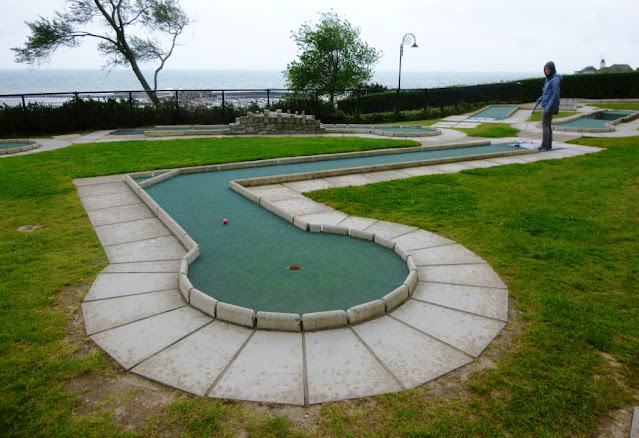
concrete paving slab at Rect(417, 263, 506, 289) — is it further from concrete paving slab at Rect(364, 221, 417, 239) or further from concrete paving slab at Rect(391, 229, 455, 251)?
concrete paving slab at Rect(364, 221, 417, 239)

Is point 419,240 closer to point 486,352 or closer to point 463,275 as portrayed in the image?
point 463,275

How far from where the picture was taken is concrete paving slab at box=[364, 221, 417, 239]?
5.22m

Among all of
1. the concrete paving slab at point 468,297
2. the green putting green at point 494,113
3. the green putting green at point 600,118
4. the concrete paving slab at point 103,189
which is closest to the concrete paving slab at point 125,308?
the concrete paving slab at point 468,297

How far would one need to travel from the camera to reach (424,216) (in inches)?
235

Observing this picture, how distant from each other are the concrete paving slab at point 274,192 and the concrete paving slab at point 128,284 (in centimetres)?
283

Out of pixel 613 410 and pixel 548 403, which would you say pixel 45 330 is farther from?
pixel 613 410

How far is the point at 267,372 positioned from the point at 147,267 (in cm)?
226

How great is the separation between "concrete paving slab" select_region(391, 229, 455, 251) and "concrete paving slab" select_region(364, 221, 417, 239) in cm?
9

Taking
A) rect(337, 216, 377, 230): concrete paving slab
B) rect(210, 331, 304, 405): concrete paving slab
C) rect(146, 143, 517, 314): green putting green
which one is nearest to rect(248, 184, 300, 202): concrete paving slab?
rect(146, 143, 517, 314): green putting green

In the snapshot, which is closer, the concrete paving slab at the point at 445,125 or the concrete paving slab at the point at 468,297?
the concrete paving slab at the point at 468,297

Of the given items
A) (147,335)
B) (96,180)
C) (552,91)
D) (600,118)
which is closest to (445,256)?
(147,335)

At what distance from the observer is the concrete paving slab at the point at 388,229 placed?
205 inches

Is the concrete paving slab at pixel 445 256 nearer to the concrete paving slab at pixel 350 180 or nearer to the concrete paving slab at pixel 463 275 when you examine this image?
the concrete paving slab at pixel 463 275

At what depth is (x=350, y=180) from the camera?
8.16 meters
